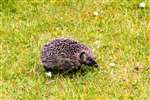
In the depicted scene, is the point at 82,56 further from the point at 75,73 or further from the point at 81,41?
the point at 81,41

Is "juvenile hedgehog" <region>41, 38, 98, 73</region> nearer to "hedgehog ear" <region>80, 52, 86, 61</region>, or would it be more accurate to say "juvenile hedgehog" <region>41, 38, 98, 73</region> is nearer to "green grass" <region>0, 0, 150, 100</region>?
"hedgehog ear" <region>80, 52, 86, 61</region>

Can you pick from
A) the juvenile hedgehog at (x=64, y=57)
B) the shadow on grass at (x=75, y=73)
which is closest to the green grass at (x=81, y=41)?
the shadow on grass at (x=75, y=73)

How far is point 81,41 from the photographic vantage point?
8586mm

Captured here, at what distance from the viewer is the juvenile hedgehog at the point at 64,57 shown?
7.34 m

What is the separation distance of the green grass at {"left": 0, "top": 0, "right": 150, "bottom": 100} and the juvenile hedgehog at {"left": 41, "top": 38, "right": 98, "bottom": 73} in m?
0.14

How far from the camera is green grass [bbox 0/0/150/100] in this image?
279 inches

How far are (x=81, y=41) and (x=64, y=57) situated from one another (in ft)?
4.28

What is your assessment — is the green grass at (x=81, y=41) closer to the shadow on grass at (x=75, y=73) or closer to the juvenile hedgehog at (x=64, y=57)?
the shadow on grass at (x=75, y=73)

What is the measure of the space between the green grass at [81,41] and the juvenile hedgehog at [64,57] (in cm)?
14

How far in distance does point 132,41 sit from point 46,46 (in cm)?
164

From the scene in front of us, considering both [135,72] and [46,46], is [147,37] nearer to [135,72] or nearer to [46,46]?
[135,72]

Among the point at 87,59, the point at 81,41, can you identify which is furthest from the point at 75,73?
the point at 81,41

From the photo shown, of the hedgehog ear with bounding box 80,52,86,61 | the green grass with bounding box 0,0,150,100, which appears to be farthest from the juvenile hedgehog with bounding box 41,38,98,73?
the green grass with bounding box 0,0,150,100

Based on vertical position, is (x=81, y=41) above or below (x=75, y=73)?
above
